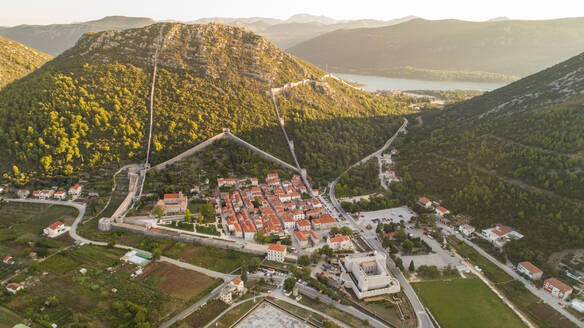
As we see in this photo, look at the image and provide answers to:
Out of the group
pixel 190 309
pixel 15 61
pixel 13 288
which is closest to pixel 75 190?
pixel 13 288

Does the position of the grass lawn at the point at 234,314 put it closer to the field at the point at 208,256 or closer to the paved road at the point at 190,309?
the paved road at the point at 190,309

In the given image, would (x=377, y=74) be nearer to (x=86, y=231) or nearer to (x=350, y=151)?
(x=350, y=151)

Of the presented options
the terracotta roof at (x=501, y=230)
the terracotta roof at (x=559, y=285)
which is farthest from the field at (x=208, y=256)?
the terracotta roof at (x=559, y=285)

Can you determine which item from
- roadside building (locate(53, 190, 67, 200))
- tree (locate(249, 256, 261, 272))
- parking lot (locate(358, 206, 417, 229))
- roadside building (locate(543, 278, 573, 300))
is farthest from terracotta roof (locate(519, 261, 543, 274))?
roadside building (locate(53, 190, 67, 200))

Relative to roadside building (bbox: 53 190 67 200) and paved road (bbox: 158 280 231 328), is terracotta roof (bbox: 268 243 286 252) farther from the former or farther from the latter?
roadside building (bbox: 53 190 67 200)

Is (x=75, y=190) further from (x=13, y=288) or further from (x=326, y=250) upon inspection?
(x=326, y=250)
